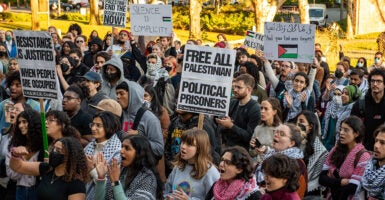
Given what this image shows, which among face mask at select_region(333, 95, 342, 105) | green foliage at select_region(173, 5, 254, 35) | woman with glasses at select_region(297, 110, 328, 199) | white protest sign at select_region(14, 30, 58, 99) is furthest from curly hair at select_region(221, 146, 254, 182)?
green foliage at select_region(173, 5, 254, 35)

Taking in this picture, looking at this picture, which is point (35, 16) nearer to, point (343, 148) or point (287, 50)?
point (287, 50)

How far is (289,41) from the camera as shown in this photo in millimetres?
12133

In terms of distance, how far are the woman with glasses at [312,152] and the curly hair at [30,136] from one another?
2.66m

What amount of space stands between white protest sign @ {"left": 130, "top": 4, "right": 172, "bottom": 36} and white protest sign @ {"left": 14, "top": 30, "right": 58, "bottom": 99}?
636 centimetres

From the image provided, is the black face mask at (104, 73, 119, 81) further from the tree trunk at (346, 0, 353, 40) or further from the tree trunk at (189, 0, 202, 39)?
the tree trunk at (346, 0, 353, 40)

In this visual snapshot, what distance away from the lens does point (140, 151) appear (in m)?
6.70

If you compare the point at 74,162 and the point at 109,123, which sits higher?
the point at 109,123

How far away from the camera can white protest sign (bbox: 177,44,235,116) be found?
8.27 m

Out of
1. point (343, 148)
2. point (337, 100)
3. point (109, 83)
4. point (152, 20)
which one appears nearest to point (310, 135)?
point (343, 148)

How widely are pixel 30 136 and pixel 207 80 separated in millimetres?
1985

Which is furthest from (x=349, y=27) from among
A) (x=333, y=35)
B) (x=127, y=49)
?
(x=127, y=49)

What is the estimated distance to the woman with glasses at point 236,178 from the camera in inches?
250

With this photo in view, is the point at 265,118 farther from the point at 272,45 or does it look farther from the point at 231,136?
the point at 272,45

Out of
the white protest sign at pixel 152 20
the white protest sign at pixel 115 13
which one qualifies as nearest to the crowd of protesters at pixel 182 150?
the white protest sign at pixel 152 20
